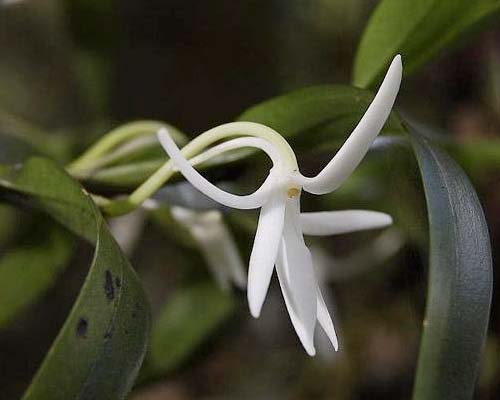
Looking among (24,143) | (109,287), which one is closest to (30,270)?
(24,143)

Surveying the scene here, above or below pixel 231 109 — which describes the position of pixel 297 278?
above

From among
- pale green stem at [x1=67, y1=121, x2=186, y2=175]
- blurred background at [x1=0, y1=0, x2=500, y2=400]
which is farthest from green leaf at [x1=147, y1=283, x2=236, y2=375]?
pale green stem at [x1=67, y1=121, x2=186, y2=175]

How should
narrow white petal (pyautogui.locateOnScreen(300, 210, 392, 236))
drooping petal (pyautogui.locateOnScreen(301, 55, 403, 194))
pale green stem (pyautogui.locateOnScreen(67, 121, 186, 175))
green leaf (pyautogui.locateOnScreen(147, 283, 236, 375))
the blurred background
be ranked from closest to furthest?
1. drooping petal (pyautogui.locateOnScreen(301, 55, 403, 194))
2. narrow white petal (pyautogui.locateOnScreen(300, 210, 392, 236))
3. pale green stem (pyautogui.locateOnScreen(67, 121, 186, 175))
4. green leaf (pyautogui.locateOnScreen(147, 283, 236, 375))
5. the blurred background

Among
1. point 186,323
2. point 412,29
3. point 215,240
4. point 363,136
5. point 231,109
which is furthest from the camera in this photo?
point 231,109

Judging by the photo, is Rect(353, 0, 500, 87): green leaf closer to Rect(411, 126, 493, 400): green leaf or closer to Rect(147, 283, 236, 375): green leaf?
Rect(411, 126, 493, 400): green leaf

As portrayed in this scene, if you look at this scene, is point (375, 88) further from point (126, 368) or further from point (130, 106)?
point (130, 106)

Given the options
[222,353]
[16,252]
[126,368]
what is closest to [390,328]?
[222,353]

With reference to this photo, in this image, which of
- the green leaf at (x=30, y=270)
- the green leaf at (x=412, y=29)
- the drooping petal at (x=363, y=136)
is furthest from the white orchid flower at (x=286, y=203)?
the green leaf at (x=30, y=270)

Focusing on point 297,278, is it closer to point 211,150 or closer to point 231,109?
point 211,150
